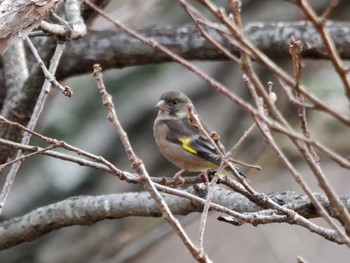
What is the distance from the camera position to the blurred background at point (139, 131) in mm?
7953

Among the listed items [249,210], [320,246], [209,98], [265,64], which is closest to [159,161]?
[209,98]

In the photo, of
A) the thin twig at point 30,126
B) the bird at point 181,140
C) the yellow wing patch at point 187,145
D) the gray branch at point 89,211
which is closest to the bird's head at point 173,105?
the bird at point 181,140

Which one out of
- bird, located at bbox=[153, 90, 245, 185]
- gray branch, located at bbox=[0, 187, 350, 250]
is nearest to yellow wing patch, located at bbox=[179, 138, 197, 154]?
bird, located at bbox=[153, 90, 245, 185]

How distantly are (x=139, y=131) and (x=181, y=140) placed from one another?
255 centimetres

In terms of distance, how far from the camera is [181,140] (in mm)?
5777

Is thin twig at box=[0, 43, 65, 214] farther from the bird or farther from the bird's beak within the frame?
the bird's beak

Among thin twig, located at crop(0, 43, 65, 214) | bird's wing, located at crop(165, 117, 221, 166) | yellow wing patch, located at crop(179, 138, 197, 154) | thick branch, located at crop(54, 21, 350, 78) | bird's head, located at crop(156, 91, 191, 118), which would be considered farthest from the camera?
bird's head, located at crop(156, 91, 191, 118)

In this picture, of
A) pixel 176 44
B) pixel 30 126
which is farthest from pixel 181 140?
pixel 30 126

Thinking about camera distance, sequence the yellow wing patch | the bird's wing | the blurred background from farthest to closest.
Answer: the blurred background
the yellow wing patch
the bird's wing

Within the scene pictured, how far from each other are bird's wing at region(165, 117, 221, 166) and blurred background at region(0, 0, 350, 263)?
5.98 ft

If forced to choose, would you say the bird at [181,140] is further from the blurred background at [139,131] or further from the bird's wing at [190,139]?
the blurred background at [139,131]

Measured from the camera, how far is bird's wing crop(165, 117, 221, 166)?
18.1ft

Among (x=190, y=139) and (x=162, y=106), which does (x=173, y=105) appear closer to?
(x=162, y=106)

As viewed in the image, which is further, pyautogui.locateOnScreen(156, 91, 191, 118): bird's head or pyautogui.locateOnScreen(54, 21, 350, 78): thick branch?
pyautogui.locateOnScreen(156, 91, 191, 118): bird's head
